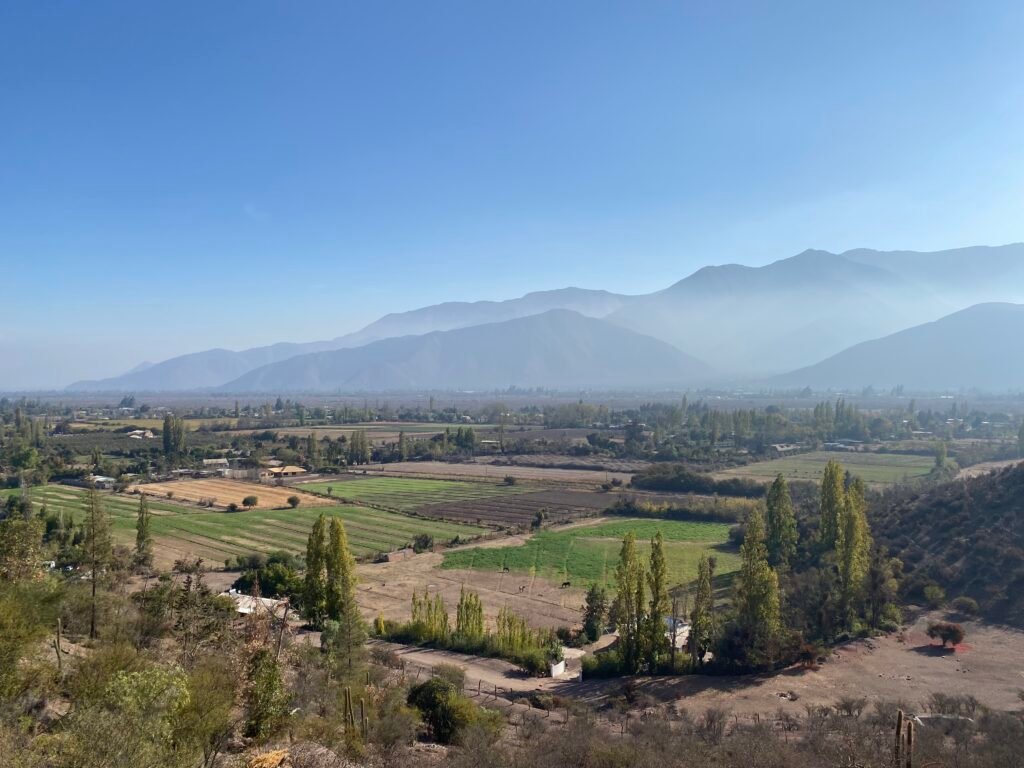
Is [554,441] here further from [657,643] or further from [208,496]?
[657,643]

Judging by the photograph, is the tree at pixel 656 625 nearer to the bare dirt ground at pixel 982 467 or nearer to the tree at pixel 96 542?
the tree at pixel 96 542

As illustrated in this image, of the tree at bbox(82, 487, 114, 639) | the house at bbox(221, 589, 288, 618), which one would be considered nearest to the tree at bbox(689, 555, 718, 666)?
the house at bbox(221, 589, 288, 618)

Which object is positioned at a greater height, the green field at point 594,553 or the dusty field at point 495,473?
the dusty field at point 495,473

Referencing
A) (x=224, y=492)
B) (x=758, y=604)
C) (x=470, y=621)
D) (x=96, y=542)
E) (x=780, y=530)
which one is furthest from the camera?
(x=224, y=492)

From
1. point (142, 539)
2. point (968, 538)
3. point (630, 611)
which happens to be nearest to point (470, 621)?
point (630, 611)

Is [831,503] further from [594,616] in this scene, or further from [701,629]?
[594,616]

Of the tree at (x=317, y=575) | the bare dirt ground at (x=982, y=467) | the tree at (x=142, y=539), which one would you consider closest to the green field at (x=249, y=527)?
the tree at (x=142, y=539)
